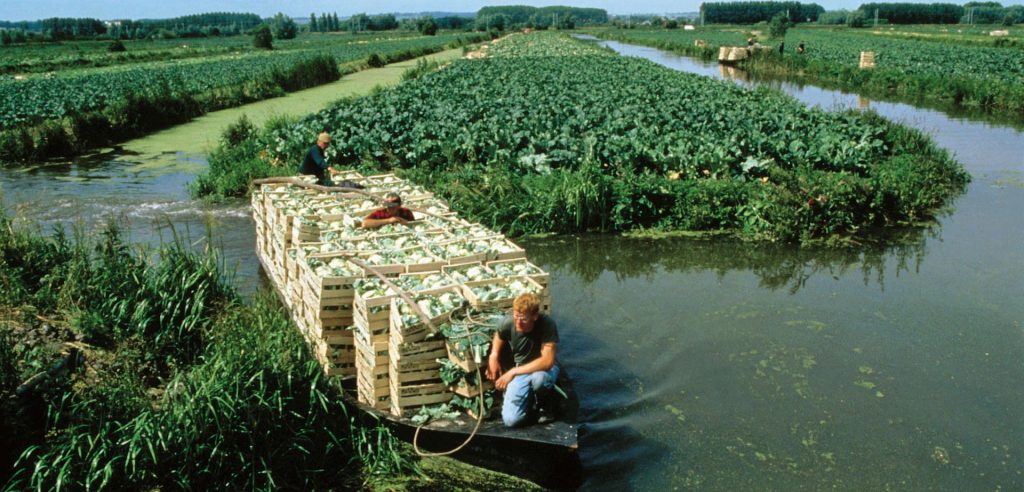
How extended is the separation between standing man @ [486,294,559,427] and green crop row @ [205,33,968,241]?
688cm

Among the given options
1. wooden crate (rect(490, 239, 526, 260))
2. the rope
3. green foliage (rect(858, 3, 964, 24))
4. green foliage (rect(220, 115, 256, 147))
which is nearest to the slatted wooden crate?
the rope

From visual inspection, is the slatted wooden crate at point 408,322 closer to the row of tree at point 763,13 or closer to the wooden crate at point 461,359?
the wooden crate at point 461,359

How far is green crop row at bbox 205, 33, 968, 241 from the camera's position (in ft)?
42.6

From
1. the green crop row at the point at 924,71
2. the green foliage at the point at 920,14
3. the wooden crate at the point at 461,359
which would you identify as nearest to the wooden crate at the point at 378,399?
the wooden crate at the point at 461,359

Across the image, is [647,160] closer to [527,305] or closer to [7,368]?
[527,305]

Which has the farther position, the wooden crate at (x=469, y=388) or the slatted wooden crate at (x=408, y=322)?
the wooden crate at (x=469, y=388)

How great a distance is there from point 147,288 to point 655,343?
18.6ft

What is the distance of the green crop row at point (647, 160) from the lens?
42.6ft

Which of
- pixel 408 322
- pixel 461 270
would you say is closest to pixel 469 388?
pixel 408 322

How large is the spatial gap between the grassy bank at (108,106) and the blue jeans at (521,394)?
1957 centimetres

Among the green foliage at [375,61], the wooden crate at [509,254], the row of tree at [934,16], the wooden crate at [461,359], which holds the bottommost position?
the wooden crate at [461,359]

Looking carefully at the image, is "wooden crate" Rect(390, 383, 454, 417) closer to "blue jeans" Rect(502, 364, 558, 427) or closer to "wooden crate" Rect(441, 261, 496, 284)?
"blue jeans" Rect(502, 364, 558, 427)

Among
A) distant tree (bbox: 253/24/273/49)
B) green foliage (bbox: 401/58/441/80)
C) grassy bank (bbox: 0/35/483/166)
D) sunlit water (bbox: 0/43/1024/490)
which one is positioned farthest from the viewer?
distant tree (bbox: 253/24/273/49)

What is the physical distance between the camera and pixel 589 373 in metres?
7.96
